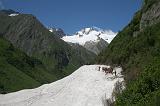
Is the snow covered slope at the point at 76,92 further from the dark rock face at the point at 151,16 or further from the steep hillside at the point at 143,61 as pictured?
the dark rock face at the point at 151,16

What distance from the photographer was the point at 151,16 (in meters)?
45.8

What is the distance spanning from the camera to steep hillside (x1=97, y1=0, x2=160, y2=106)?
25562 mm

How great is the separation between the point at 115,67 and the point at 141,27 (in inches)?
332

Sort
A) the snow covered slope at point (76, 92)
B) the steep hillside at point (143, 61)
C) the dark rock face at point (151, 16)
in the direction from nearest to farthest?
→ the steep hillside at point (143, 61), the snow covered slope at point (76, 92), the dark rock face at point (151, 16)

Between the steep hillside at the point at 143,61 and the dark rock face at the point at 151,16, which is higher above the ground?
the dark rock face at the point at 151,16

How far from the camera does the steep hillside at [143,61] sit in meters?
25.6

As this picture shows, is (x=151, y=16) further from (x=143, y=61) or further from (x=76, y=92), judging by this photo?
(x=76, y=92)

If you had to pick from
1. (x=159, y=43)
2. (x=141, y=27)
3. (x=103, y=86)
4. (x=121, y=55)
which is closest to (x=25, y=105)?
(x=103, y=86)

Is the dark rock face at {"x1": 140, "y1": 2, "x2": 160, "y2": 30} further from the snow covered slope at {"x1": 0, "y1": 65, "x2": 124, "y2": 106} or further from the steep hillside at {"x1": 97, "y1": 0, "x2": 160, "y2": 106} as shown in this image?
the snow covered slope at {"x1": 0, "y1": 65, "x2": 124, "y2": 106}

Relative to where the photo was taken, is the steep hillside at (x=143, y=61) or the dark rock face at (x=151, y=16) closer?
the steep hillside at (x=143, y=61)

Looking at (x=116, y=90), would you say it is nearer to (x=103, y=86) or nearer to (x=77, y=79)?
(x=103, y=86)

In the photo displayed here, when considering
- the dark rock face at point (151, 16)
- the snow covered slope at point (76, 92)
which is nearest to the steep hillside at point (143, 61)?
the dark rock face at point (151, 16)

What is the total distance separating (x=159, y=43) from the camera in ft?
119

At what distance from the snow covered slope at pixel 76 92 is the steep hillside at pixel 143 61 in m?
2.26
